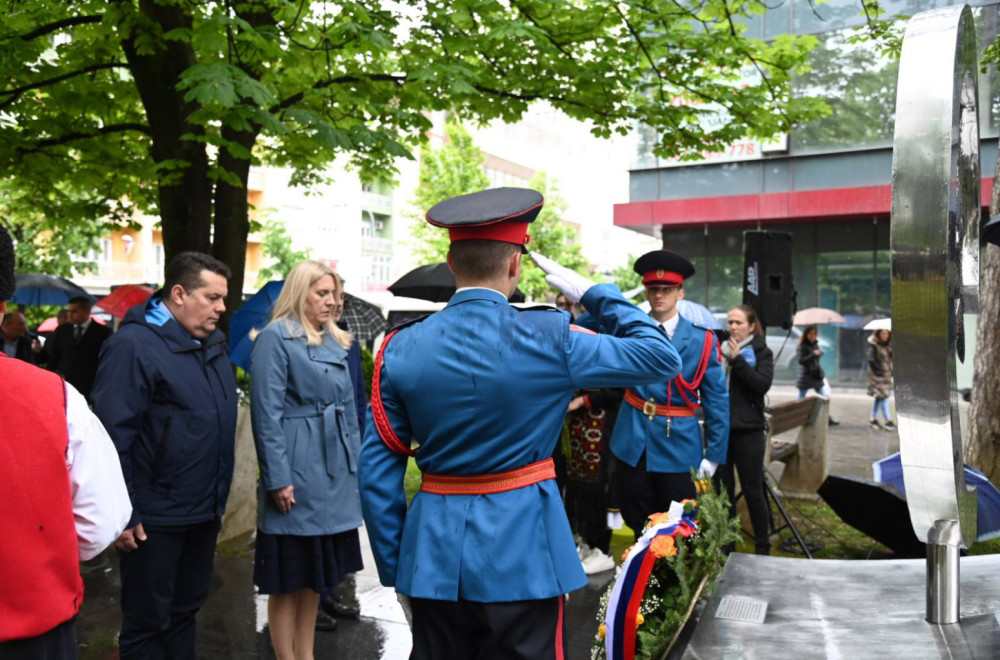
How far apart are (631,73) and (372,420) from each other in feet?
23.9

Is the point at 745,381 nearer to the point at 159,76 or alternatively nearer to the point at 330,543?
the point at 330,543

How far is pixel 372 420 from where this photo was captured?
104 inches

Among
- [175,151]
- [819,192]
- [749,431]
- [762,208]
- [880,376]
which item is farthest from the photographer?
[762,208]

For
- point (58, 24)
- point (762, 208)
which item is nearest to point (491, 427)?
point (58, 24)

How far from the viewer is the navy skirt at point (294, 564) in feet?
13.3

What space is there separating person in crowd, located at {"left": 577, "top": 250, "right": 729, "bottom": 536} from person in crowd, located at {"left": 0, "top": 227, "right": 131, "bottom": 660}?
141 inches

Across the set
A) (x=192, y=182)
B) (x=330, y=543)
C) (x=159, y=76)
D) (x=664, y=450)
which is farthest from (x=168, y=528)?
(x=159, y=76)

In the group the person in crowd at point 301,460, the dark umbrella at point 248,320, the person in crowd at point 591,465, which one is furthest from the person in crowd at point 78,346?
the person in crowd at point 301,460

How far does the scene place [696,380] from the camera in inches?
214

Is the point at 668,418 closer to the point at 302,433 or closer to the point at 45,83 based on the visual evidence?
the point at 302,433

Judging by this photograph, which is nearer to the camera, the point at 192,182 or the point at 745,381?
the point at 745,381

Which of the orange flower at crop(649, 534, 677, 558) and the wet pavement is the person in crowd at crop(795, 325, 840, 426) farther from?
the orange flower at crop(649, 534, 677, 558)

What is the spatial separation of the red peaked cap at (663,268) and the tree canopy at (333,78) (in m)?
2.54

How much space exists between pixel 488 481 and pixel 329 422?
1.95 m
